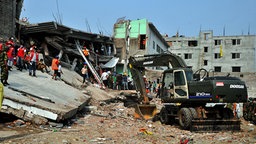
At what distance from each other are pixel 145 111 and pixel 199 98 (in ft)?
11.3

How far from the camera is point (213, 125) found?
10.3 metres

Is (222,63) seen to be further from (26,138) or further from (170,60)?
(26,138)

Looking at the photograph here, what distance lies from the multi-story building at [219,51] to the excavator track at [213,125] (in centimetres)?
3847

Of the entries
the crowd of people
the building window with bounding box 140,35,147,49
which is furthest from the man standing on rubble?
the building window with bounding box 140,35,147,49

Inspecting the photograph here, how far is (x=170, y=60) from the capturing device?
1259 cm

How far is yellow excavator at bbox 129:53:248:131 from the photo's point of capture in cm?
1017

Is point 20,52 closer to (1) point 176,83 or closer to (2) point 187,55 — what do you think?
(1) point 176,83

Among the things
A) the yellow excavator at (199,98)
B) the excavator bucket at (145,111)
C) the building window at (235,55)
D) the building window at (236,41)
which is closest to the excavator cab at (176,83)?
the yellow excavator at (199,98)

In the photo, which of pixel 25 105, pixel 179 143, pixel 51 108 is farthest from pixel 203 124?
pixel 25 105

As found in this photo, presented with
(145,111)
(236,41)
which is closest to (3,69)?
(145,111)

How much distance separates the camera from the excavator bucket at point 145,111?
1315 centimetres

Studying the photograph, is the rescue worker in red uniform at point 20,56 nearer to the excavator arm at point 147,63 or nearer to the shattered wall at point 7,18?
the shattered wall at point 7,18

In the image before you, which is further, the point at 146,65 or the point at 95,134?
the point at 146,65

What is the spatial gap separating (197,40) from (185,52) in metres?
2.84
